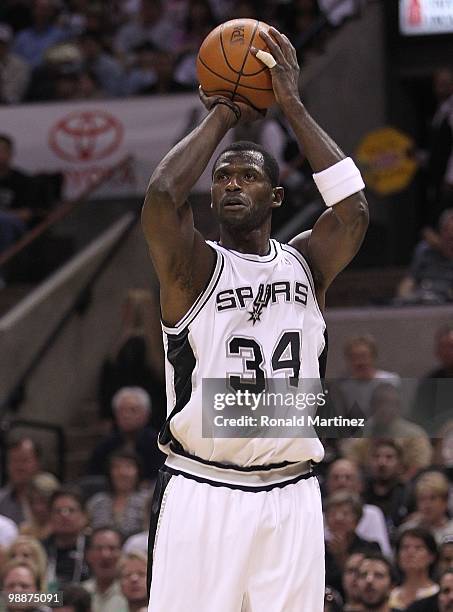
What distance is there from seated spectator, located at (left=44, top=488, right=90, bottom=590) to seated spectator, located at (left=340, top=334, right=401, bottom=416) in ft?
6.43

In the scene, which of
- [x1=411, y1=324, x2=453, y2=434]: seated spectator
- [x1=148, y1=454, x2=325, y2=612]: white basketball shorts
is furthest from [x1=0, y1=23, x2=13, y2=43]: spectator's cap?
[x1=148, y1=454, x2=325, y2=612]: white basketball shorts

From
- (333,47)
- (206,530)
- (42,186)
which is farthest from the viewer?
(333,47)

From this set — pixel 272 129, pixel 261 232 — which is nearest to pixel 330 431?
pixel 261 232

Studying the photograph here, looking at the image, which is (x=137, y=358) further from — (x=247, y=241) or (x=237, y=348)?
(x=237, y=348)

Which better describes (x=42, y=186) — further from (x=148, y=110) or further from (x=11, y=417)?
(x=11, y=417)

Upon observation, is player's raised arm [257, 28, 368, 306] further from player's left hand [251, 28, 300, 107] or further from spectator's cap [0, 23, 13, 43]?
spectator's cap [0, 23, 13, 43]

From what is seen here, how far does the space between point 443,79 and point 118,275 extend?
3589 millimetres

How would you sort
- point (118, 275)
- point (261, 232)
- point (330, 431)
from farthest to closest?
point (118, 275), point (330, 431), point (261, 232)

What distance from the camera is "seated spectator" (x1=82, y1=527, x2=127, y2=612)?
7.80 metres

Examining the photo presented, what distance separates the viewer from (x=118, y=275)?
11945 mm

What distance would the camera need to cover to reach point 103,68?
13789mm

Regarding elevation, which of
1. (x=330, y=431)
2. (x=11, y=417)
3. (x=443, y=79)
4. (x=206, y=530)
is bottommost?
(x=206, y=530)

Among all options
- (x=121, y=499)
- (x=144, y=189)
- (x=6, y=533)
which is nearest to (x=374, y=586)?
(x=121, y=499)

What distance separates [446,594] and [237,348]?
111 inches
